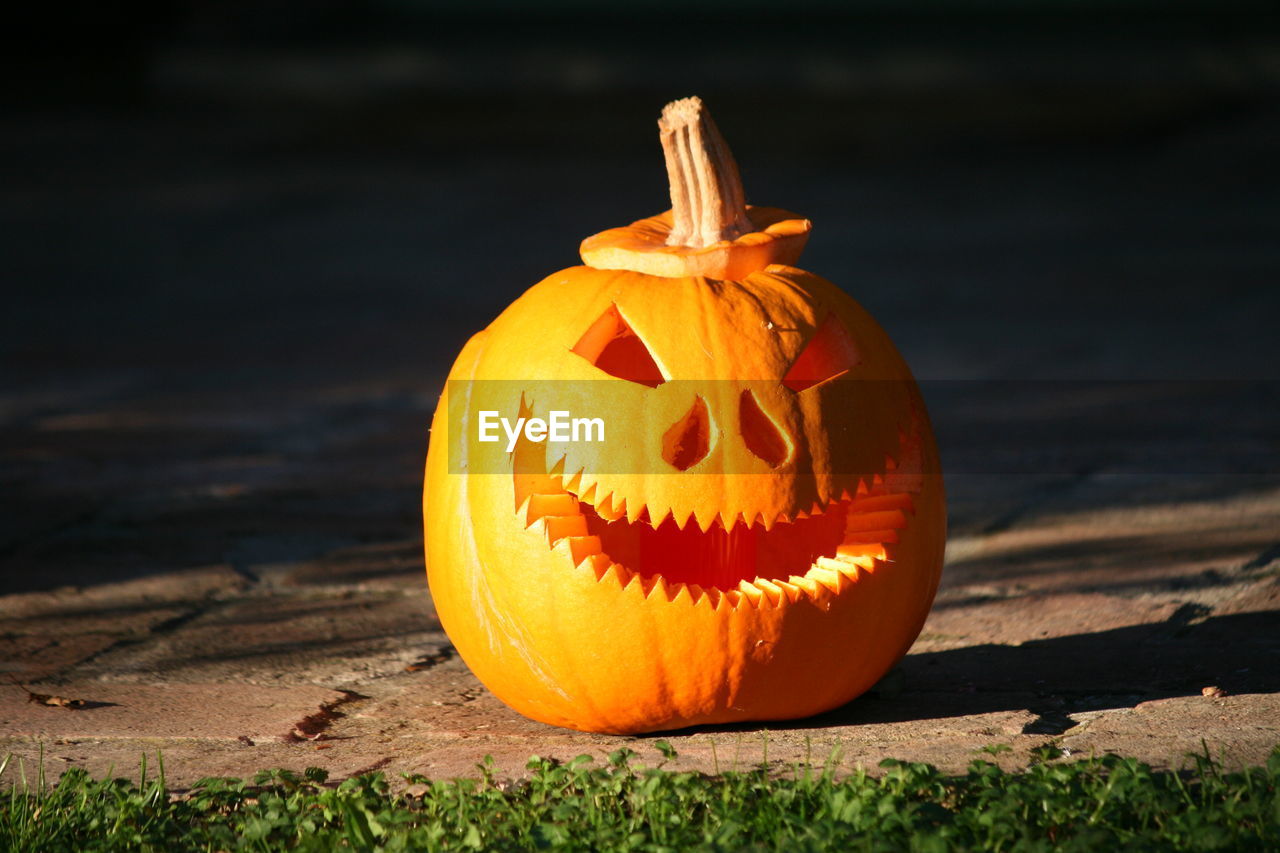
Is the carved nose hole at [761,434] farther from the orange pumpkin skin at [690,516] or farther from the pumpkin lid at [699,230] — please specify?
the pumpkin lid at [699,230]

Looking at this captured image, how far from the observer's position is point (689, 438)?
2.71 meters

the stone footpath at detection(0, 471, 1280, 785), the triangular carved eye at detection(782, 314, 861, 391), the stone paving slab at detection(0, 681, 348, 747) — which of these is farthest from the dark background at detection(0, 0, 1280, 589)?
the triangular carved eye at detection(782, 314, 861, 391)

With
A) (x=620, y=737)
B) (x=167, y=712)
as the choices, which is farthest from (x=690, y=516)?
(x=167, y=712)

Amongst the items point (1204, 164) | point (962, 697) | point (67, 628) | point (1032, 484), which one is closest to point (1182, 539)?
point (1032, 484)

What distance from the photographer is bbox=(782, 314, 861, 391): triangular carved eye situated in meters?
2.86

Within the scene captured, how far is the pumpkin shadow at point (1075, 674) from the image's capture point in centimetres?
296

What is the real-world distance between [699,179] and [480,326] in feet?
18.4

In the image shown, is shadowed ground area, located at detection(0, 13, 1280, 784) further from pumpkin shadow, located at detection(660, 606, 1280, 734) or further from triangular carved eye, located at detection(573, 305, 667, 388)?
triangular carved eye, located at detection(573, 305, 667, 388)

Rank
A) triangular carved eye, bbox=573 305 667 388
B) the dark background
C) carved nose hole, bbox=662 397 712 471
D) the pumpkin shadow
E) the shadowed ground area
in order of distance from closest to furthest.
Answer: carved nose hole, bbox=662 397 712 471, triangular carved eye, bbox=573 305 667 388, the pumpkin shadow, the shadowed ground area, the dark background

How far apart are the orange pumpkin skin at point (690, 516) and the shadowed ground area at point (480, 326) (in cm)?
13

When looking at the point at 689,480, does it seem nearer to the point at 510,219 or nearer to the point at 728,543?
the point at 728,543

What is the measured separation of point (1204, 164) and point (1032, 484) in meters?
10.1

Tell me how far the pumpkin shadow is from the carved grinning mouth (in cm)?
31

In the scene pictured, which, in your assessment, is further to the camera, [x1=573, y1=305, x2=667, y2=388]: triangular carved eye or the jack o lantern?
[x1=573, y1=305, x2=667, y2=388]: triangular carved eye
